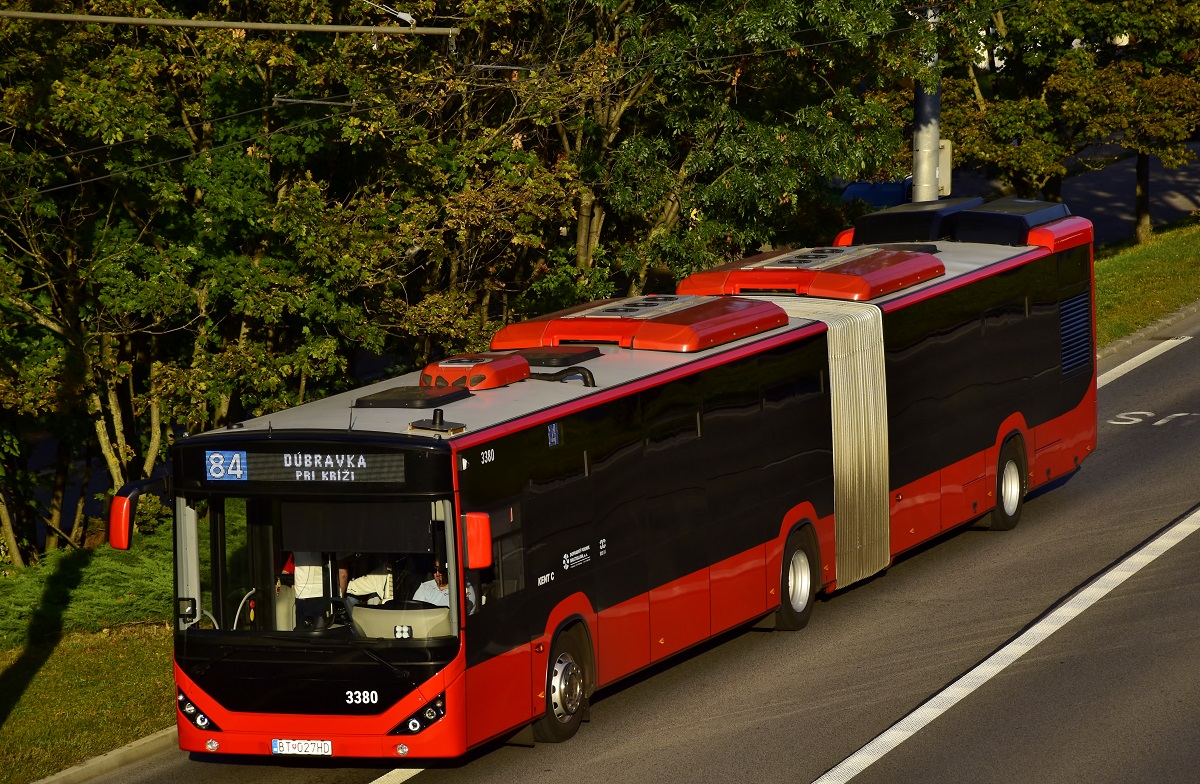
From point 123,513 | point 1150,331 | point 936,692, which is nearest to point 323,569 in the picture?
point 123,513

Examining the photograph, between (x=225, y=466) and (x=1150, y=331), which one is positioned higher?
(x=225, y=466)

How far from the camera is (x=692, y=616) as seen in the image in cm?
1534

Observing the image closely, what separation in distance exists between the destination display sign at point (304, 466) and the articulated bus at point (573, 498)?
0.02 metres

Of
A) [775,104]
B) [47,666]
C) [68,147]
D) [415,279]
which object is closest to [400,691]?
[47,666]

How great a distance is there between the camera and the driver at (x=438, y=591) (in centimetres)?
1231

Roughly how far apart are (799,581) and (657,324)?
3033mm

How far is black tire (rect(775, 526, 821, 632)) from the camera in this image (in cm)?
1684

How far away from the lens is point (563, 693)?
44.9 ft

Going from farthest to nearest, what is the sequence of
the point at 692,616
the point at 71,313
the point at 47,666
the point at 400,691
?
the point at 71,313
the point at 47,666
the point at 692,616
the point at 400,691

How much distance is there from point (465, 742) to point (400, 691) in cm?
58

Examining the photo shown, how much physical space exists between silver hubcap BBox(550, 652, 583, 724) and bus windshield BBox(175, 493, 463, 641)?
4.85 ft

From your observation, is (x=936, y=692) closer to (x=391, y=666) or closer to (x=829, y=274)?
(x=391, y=666)

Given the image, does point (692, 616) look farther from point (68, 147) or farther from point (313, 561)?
point (68, 147)

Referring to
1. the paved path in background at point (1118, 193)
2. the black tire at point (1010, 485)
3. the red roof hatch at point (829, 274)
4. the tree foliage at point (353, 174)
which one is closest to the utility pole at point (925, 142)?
the tree foliage at point (353, 174)
